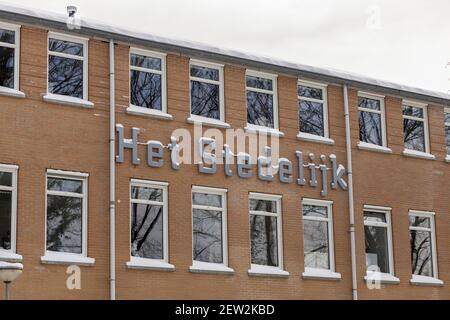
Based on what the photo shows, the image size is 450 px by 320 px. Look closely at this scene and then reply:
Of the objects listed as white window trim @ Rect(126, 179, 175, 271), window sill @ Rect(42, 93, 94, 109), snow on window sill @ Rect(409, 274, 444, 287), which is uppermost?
window sill @ Rect(42, 93, 94, 109)

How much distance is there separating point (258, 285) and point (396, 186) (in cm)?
602

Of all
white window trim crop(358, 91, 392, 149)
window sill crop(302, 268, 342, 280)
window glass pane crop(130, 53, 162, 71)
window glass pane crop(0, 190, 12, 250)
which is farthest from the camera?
white window trim crop(358, 91, 392, 149)

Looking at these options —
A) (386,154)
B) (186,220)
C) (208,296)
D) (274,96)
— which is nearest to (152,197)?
(186,220)

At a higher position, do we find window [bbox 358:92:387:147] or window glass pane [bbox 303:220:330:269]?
window [bbox 358:92:387:147]

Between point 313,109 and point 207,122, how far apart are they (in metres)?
3.87

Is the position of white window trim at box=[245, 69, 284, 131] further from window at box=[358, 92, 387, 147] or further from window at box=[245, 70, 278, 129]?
window at box=[358, 92, 387, 147]

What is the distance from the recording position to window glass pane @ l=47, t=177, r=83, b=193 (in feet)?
84.2

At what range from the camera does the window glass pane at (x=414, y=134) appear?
32.7 metres

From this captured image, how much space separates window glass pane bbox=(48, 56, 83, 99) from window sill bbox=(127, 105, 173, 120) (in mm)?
1366

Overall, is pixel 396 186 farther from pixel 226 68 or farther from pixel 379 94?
pixel 226 68

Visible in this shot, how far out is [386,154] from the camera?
31.7 metres

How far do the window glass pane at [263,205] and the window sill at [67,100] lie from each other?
534 cm

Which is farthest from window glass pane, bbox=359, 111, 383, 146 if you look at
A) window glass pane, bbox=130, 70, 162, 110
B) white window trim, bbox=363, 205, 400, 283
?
window glass pane, bbox=130, 70, 162, 110

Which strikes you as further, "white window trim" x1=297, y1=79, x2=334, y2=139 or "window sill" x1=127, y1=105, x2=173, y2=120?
"white window trim" x1=297, y1=79, x2=334, y2=139
